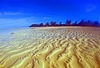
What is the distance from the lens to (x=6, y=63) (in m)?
3.22

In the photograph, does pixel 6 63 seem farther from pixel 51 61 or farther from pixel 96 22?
pixel 96 22

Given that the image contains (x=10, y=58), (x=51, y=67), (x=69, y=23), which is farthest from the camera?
(x=69, y=23)

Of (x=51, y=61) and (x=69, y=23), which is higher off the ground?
(x=51, y=61)

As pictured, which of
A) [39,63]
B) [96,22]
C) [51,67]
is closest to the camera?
[51,67]

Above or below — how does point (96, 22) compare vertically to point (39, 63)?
below

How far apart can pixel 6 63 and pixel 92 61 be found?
238cm

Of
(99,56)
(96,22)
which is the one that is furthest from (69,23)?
(99,56)

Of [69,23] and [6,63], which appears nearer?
[6,63]

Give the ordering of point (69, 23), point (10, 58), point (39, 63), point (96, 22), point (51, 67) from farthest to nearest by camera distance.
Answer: point (69, 23)
point (96, 22)
point (10, 58)
point (39, 63)
point (51, 67)

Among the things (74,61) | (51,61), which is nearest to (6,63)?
(51,61)

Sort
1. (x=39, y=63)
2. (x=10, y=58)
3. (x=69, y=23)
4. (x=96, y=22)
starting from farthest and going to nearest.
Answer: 1. (x=69, y=23)
2. (x=96, y=22)
3. (x=10, y=58)
4. (x=39, y=63)

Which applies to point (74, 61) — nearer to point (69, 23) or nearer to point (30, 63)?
point (30, 63)

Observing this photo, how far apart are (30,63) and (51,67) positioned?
2.08ft

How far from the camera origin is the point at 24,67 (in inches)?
115
